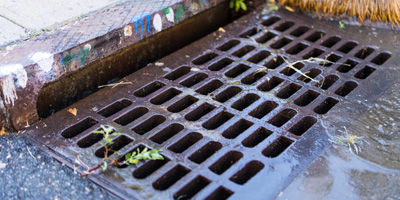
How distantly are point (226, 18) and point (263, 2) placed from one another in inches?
11.5

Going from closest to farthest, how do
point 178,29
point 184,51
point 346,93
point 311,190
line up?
1. point 311,190
2. point 346,93
3. point 184,51
4. point 178,29

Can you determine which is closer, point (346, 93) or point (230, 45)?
point (346, 93)

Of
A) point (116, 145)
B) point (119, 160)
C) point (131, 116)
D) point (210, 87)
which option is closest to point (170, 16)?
point (210, 87)

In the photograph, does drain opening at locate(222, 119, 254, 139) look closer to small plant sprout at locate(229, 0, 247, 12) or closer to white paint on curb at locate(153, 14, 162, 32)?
white paint on curb at locate(153, 14, 162, 32)

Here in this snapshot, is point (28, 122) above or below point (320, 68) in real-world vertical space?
above

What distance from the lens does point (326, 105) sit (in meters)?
2.37

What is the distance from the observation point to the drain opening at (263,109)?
2.30 meters

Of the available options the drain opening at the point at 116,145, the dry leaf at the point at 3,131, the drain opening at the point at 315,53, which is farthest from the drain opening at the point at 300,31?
the dry leaf at the point at 3,131

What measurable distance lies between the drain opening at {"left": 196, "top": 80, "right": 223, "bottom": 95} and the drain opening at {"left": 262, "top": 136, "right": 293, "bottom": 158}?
556 mm

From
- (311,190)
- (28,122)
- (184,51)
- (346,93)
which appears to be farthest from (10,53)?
(346,93)

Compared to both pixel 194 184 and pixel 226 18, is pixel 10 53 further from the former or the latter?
pixel 226 18

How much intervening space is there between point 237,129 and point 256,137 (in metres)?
0.11

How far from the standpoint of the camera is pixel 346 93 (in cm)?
252

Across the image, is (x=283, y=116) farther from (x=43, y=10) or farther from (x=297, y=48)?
(x=43, y=10)
